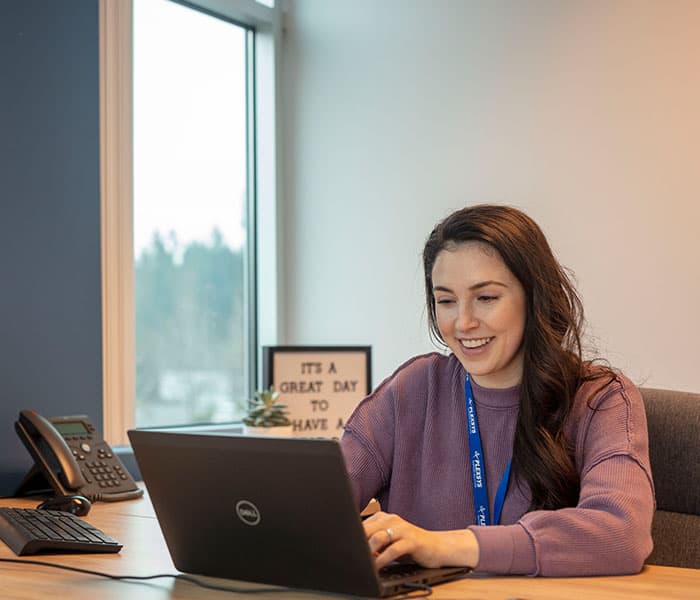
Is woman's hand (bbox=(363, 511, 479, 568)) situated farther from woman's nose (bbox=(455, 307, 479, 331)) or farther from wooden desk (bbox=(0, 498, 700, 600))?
woman's nose (bbox=(455, 307, 479, 331))

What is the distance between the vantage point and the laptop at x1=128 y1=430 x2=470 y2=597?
1311 mm

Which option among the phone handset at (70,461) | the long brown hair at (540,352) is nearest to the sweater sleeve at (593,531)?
the long brown hair at (540,352)

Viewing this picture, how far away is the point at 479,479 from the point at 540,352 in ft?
0.85

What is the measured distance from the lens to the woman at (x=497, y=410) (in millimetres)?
1771

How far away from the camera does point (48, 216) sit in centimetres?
275

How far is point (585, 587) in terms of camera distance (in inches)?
57.4

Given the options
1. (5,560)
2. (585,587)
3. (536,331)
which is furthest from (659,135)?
(5,560)

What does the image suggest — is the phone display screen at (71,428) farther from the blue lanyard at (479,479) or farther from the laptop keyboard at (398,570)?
the laptop keyboard at (398,570)

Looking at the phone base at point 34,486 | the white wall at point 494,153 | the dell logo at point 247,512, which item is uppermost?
the white wall at point 494,153

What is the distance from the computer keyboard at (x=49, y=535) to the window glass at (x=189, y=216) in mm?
1451

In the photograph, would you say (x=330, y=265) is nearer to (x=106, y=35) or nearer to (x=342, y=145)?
(x=342, y=145)

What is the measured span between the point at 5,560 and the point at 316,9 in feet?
8.56

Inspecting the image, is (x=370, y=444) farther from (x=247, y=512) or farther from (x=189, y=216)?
(x=189, y=216)

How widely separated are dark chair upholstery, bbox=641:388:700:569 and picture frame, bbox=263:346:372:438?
1582 millimetres
